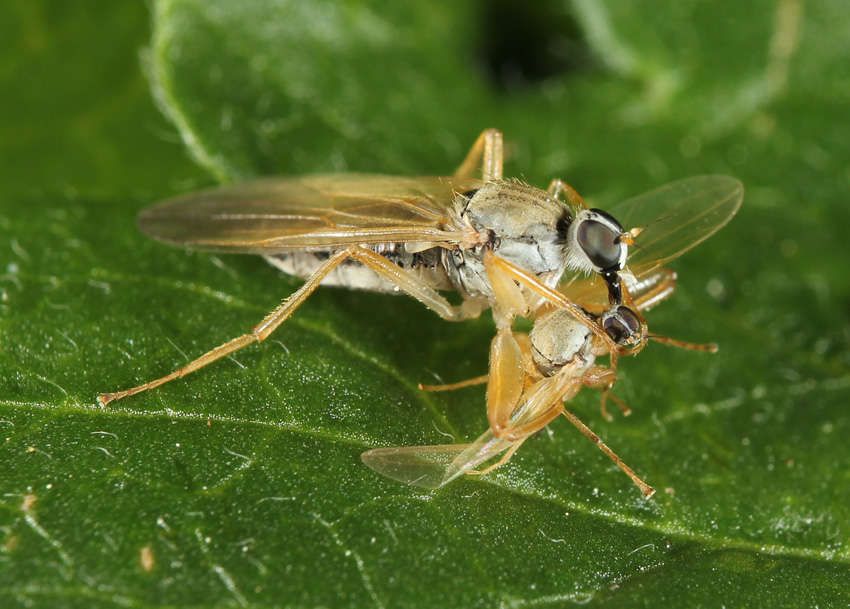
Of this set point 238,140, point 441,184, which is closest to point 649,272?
point 441,184

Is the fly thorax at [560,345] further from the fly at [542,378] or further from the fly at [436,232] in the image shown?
the fly at [436,232]

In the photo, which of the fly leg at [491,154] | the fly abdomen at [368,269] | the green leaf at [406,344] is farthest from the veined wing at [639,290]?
the fly leg at [491,154]

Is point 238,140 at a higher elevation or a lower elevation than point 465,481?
higher

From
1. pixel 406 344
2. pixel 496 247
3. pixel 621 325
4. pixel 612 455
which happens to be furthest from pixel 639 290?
pixel 406 344

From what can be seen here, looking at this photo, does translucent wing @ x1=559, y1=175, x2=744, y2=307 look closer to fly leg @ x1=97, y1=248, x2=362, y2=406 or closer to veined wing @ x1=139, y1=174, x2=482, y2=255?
veined wing @ x1=139, y1=174, x2=482, y2=255

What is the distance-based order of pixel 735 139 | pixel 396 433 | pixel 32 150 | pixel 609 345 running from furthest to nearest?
pixel 735 139
pixel 32 150
pixel 609 345
pixel 396 433

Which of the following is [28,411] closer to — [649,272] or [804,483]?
[649,272]

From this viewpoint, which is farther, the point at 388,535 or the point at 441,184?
the point at 441,184

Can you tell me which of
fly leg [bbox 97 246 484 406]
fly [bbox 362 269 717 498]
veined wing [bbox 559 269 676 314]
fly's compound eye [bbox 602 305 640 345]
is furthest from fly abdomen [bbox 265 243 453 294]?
fly's compound eye [bbox 602 305 640 345]
